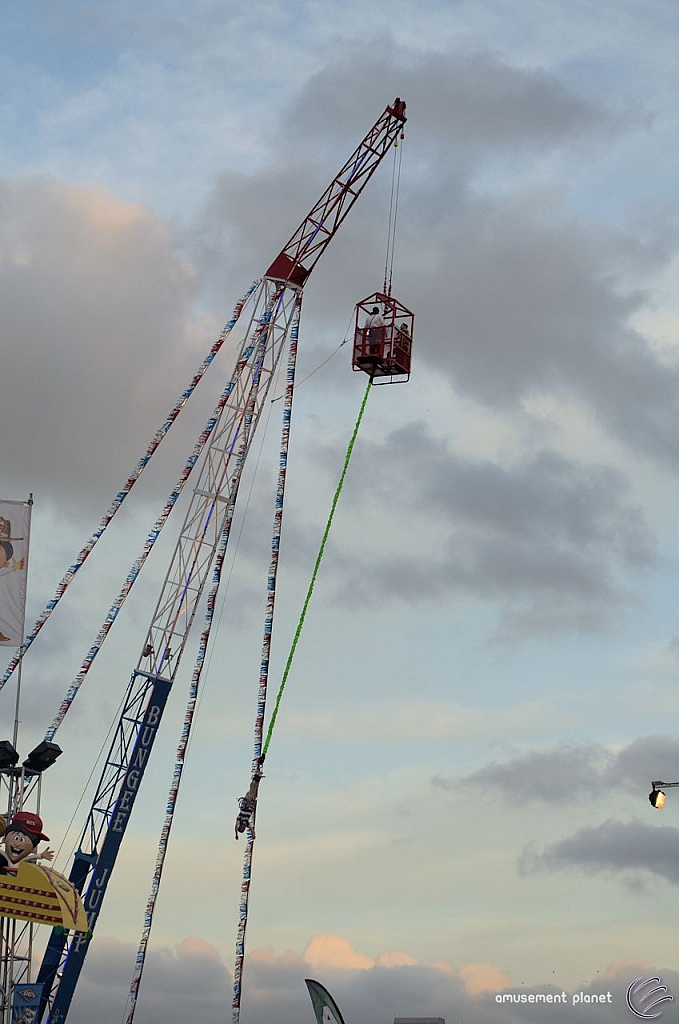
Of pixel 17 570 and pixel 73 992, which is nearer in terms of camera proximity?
pixel 17 570

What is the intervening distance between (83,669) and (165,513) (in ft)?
35.0

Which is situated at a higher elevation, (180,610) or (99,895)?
(180,610)

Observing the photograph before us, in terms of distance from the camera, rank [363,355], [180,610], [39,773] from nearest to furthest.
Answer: [39,773]
[363,355]
[180,610]

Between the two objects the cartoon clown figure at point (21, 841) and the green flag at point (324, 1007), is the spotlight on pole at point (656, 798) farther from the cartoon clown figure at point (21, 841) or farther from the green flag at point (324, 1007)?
the green flag at point (324, 1007)

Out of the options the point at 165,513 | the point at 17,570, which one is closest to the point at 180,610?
the point at 165,513

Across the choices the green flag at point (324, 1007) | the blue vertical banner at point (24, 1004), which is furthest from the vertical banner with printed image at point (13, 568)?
the green flag at point (324, 1007)

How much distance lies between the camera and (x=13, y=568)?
294 feet

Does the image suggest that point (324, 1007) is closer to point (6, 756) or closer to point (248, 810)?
point (248, 810)

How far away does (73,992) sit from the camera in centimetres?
9538

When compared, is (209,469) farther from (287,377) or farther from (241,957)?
(241,957)

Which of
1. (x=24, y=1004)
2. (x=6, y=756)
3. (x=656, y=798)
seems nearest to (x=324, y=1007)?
(x=24, y=1004)

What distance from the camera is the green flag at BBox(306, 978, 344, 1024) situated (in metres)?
108

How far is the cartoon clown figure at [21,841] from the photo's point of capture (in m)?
76.2

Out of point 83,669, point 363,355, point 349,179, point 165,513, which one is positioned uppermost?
point 349,179
